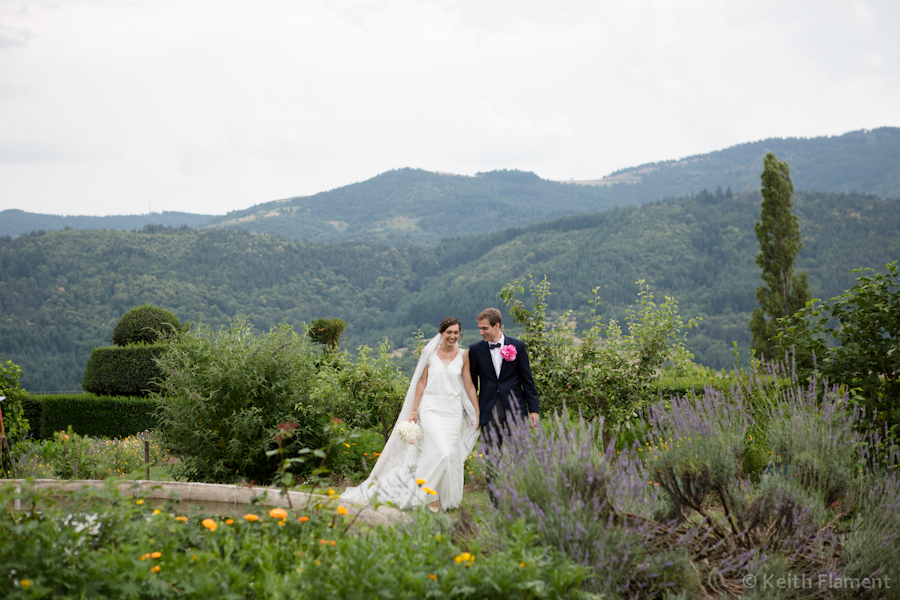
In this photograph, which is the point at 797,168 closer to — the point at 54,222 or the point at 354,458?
the point at 354,458

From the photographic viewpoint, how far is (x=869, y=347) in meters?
4.41

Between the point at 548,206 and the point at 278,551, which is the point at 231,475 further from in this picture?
the point at 548,206

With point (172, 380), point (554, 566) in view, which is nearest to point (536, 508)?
point (554, 566)

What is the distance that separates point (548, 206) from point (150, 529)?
161 m

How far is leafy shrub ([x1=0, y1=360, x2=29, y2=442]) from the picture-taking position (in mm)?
6914

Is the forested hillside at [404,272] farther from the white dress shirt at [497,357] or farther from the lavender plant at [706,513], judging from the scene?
the lavender plant at [706,513]

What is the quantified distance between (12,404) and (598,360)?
279 inches

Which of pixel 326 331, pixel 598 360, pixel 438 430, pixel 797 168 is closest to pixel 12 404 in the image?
pixel 438 430

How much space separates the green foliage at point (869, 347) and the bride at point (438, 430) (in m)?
2.75

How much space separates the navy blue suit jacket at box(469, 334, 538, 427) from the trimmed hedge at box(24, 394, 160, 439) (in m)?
9.71

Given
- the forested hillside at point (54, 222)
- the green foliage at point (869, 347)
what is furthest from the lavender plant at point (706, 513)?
the forested hillside at point (54, 222)

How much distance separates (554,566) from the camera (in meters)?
2.67

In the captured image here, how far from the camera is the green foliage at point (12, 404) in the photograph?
22.7ft

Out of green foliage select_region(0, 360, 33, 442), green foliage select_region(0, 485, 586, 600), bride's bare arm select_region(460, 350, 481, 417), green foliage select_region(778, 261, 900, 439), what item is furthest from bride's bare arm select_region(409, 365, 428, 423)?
green foliage select_region(0, 360, 33, 442)
